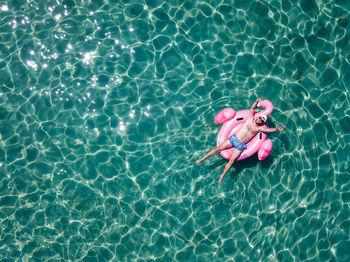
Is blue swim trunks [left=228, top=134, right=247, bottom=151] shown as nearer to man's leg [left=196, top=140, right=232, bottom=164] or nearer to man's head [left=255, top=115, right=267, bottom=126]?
man's leg [left=196, top=140, right=232, bottom=164]

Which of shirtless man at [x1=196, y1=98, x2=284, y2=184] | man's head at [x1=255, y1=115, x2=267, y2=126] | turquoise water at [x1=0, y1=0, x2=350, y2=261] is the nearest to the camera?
man's head at [x1=255, y1=115, x2=267, y2=126]

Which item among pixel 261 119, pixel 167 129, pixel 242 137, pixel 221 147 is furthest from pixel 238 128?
pixel 167 129

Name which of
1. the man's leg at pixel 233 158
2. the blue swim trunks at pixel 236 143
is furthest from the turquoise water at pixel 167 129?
the blue swim trunks at pixel 236 143

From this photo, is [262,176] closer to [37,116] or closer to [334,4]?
[334,4]

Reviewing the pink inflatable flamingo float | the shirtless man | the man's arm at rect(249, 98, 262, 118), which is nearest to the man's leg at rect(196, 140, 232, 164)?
the shirtless man

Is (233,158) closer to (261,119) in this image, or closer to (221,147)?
(221,147)

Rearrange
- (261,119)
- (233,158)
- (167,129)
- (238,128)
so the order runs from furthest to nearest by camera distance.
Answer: (167,129) < (238,128) < (233,158) < (261,119)

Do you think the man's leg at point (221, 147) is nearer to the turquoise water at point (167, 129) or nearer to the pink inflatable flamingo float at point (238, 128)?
the pink inflatable flamingo float at point (238, 128)
